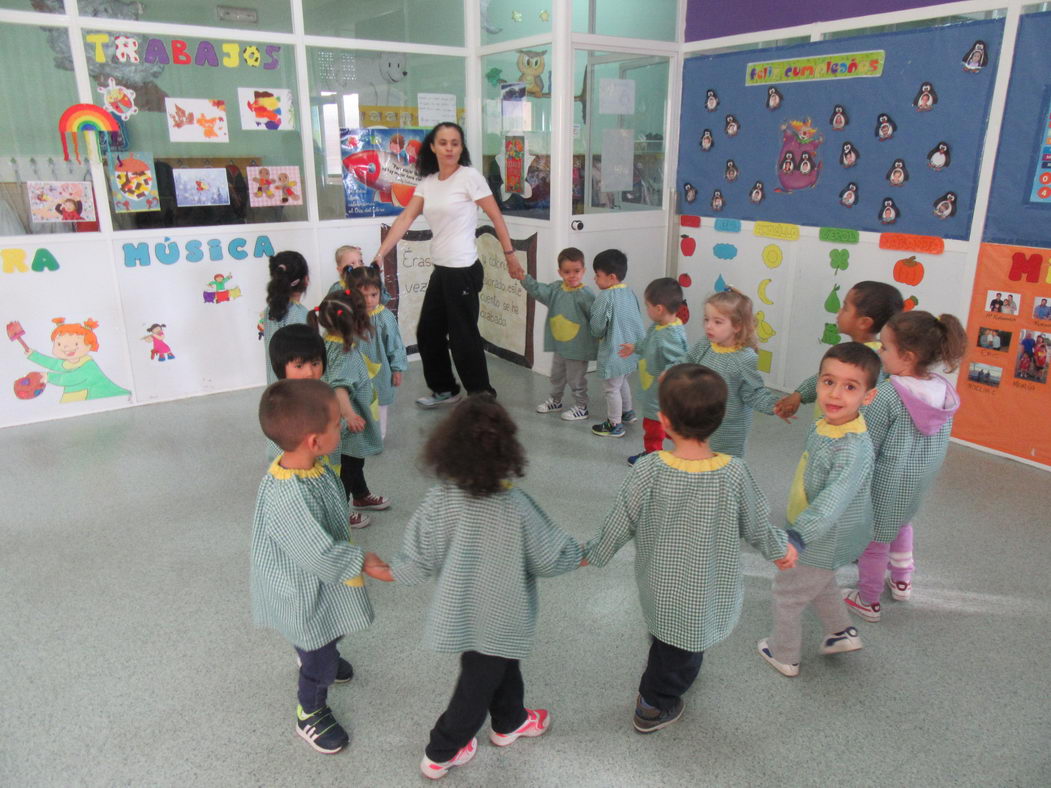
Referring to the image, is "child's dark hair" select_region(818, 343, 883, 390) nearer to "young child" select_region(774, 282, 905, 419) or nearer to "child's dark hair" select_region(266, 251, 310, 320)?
"young child" select_region(774, 282, 905, 419)

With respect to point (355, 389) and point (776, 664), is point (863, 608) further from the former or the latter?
point (355, 389)

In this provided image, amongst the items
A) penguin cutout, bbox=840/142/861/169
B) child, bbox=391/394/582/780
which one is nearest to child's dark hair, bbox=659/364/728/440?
child, bbox=391/394/582/780

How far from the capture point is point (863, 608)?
2.37m

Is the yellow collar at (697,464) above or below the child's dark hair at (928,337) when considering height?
below

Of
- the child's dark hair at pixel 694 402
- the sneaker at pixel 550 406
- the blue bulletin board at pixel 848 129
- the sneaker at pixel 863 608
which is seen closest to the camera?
the child's dark hair at pixel 694 402

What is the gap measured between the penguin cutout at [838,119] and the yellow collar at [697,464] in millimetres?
Answer: 2975

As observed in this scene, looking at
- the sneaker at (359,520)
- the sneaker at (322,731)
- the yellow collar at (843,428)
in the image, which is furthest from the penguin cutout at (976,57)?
the sneaker at (322,731)

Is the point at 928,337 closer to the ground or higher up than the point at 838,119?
closer to the ground

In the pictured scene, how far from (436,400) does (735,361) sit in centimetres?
209

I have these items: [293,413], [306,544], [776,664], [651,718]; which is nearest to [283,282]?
[293,413]

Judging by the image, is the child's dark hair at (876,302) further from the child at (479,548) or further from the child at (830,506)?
the child at (479,548)

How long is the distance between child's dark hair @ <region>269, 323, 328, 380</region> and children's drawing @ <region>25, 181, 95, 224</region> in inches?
96.4

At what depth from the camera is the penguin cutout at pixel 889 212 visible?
3781mm

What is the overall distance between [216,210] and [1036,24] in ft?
13.4
